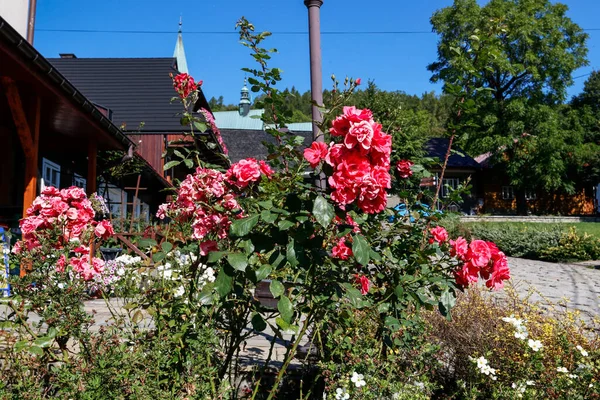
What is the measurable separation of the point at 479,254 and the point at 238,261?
3.22ft

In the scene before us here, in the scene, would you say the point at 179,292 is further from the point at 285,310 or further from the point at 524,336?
the point at 524,336

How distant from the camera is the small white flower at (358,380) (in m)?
1.91

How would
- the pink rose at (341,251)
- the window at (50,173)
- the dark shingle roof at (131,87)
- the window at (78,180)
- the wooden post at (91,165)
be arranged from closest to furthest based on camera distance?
1. the pink rose at (341,251)
2. the wooden post at (91,165)
3. the window at (50,173)
4. the window at (78,180)
5. the dark shingle roof at (131,87)

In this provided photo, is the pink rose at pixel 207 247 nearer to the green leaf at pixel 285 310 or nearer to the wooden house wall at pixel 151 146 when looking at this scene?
the green leaf at pixel 285 310

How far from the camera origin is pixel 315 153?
5.56 feet

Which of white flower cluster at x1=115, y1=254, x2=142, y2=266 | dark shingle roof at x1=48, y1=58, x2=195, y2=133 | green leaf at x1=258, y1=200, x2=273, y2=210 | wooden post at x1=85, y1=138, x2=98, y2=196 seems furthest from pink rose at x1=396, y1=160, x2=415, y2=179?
dark shingle roof at x1=48, y1=58, x2=195, y2=133

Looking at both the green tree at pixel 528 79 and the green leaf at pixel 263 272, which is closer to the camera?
the green leaf at pixel 263 272

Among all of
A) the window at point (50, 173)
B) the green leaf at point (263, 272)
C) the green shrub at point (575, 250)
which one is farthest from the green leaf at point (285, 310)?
the green shrub at point (575, 250)

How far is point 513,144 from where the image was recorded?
28594 millimetres

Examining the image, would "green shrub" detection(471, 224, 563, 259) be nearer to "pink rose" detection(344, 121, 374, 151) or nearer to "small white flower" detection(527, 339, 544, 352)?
"small white flower" detection(527, 339, 544, 352)

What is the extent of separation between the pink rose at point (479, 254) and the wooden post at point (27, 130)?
547 cm

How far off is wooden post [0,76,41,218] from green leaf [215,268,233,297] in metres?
5.09

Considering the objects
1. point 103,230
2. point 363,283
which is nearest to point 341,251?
point 363,283

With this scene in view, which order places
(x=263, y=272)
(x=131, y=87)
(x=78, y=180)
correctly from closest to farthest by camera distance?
(x=263, y=272), (x=78, y=180), (x=131, y=87)
